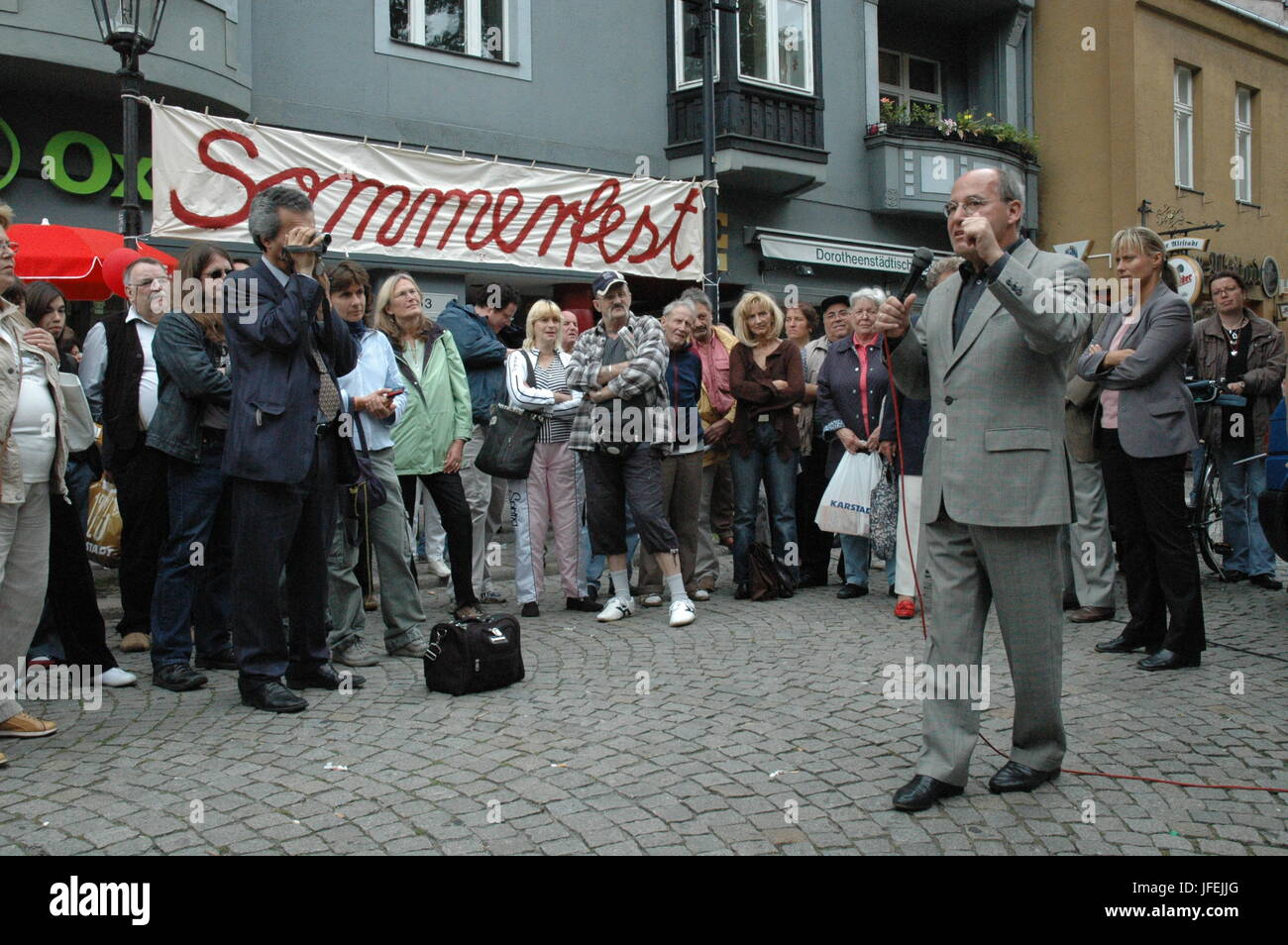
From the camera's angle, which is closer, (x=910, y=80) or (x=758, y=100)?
(x=758, y=100)

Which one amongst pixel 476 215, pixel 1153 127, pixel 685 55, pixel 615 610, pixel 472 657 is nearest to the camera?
pixel 472 657

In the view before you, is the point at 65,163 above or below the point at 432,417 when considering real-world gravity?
above

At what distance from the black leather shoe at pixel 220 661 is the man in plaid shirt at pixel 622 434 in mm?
2246

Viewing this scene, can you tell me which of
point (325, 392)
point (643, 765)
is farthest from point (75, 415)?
point (643, 765)

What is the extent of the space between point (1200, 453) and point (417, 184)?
27.9 feet

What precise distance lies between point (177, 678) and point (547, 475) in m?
2.88

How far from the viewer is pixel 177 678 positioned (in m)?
5.59

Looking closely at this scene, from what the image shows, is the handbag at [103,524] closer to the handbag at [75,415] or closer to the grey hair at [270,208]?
the handbag at [75,415]

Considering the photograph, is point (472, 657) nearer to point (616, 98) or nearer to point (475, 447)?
point (475, 447)

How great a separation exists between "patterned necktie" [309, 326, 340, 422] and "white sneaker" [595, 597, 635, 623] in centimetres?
241

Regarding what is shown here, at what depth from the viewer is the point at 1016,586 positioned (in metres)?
3.87

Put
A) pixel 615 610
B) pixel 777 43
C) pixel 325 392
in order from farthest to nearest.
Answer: pixel 777 43, pixel 615 610, pixel 325 392

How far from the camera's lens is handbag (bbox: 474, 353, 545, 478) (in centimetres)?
758
